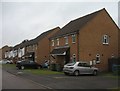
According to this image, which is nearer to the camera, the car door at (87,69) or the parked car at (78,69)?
the parked car at (78,69)

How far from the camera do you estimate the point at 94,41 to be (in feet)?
129

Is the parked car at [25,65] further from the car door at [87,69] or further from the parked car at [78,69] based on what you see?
the car door at [87,69]

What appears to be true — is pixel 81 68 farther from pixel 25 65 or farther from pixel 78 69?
pixel 25 65

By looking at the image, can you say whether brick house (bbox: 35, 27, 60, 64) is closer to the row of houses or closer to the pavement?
the row of houses

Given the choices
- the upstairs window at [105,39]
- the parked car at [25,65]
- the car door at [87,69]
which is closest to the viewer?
the car door at [87,69]

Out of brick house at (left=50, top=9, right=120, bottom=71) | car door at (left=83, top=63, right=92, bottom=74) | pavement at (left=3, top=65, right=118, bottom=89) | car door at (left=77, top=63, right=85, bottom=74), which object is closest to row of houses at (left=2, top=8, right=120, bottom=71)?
brick house at (left=50, top=9, right=120, bottom=71)

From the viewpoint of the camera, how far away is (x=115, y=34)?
1656 inches

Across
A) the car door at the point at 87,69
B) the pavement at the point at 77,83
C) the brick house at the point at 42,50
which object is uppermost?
the brick house at the point at 42,50

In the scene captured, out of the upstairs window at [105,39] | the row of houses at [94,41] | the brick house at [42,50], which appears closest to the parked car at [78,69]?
the row of houses at [94,41]

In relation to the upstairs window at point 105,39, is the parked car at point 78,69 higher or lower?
lower

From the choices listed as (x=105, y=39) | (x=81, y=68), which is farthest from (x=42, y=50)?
(x=81, y=68)

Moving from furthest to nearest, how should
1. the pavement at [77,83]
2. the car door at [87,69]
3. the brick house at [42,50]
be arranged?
the brick house at [42,50], the car door at [87,69], the pavement at [77,83]

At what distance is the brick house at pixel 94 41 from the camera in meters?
38.4

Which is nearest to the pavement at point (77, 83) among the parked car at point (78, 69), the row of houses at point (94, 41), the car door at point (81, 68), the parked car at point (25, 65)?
the parked car at point (78, 69)
